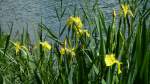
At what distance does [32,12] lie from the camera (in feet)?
39.1

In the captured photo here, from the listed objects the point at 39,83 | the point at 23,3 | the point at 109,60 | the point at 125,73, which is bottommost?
the point at 23,3

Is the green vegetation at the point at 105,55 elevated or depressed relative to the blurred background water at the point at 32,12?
elevated

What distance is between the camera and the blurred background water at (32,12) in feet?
29.7

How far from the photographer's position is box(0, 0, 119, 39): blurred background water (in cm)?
905

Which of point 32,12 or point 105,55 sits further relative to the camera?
point 32,12

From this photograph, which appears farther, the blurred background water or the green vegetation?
the blurred background water

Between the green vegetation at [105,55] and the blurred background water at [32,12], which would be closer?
the green vegetation at [105,55]

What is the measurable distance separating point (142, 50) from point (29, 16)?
9719 mm

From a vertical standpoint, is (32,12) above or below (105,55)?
below

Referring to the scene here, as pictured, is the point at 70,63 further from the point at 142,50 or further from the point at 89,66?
the point at 142,50

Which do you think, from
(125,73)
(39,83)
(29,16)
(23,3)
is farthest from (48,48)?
(23,3)

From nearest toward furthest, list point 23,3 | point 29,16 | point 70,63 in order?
point 70,63 < point 29,16 < point 23,3

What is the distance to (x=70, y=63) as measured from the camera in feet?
5.72

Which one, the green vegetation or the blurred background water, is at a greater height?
the green vegetation
